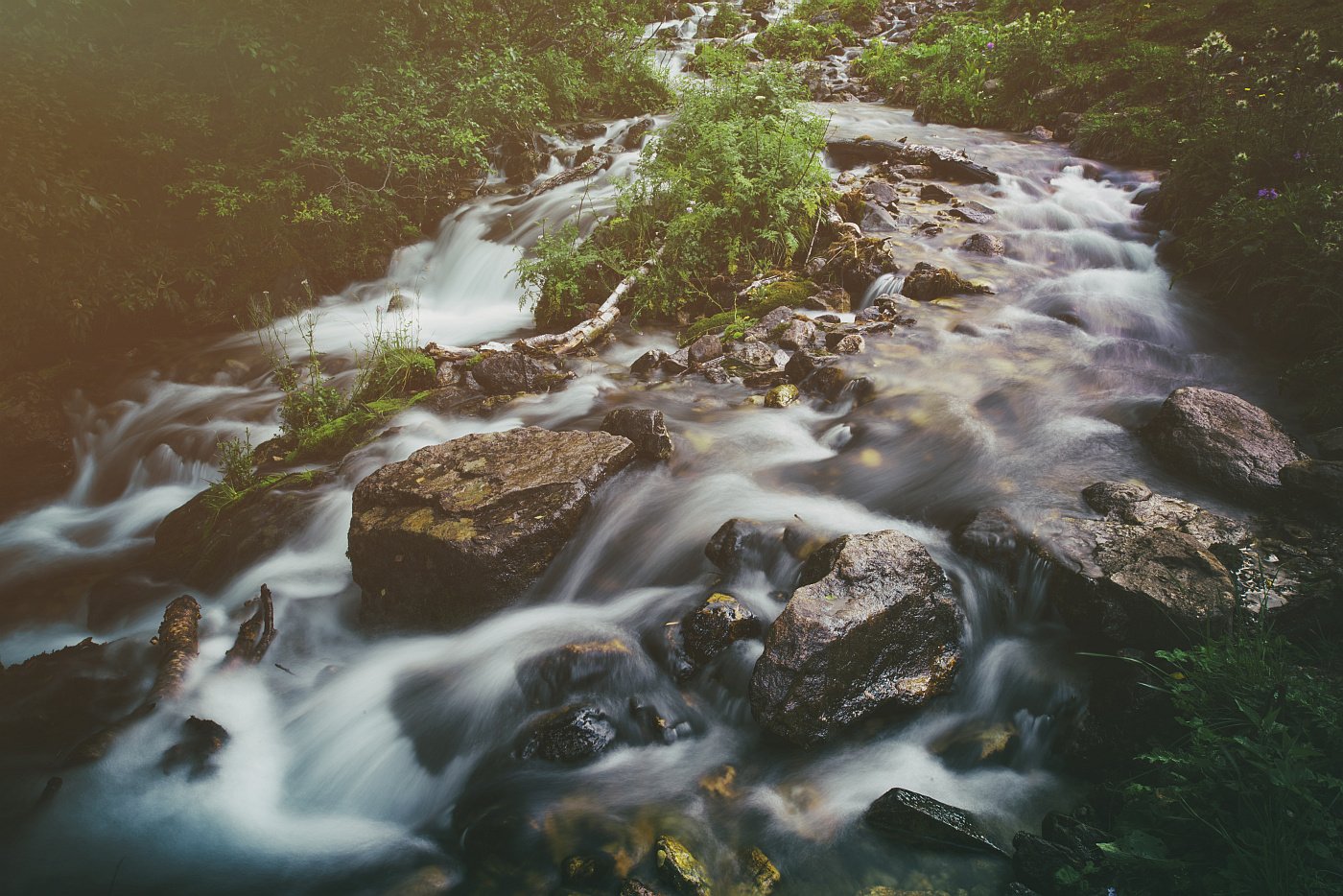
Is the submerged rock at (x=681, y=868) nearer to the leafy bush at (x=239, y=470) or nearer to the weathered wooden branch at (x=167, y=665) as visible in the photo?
the weathered wooden branch at (x=167, y=665)

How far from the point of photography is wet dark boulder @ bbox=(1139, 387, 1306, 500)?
14.4 feet

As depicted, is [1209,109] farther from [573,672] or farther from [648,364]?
[573,672]

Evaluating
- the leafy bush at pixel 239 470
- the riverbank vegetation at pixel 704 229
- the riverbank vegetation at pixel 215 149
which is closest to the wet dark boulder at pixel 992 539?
the riverbank vegetation at pixel 704 229

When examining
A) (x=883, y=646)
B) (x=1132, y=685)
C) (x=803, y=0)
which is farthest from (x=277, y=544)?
(x=803, y=0)

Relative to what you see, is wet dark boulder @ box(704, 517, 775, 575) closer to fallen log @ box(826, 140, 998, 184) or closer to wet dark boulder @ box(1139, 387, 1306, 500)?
wet dark boulder @ box(1139, 387, 1306, 500)

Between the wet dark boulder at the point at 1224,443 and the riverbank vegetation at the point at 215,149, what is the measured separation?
9760 mm

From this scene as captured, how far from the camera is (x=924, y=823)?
298 cm

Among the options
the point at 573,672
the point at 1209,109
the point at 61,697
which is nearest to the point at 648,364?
the point at 573,672

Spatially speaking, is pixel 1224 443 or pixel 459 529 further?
pixel 1224 443

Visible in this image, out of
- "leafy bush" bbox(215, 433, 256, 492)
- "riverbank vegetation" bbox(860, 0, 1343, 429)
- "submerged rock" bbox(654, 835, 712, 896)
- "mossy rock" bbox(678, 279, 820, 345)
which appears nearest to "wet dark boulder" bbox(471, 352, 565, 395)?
"mossy rock" bbox(678, 279, 820, 345)

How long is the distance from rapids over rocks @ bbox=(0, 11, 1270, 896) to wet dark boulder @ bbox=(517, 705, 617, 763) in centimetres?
8

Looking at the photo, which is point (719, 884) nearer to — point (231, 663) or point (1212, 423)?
point (231, 663)

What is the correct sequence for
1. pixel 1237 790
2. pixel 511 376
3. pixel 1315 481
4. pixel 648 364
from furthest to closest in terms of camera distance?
pixel 648 364, pixel 511 376, pixel 1315 481, pixel 1237 790

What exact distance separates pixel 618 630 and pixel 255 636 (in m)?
2.37
